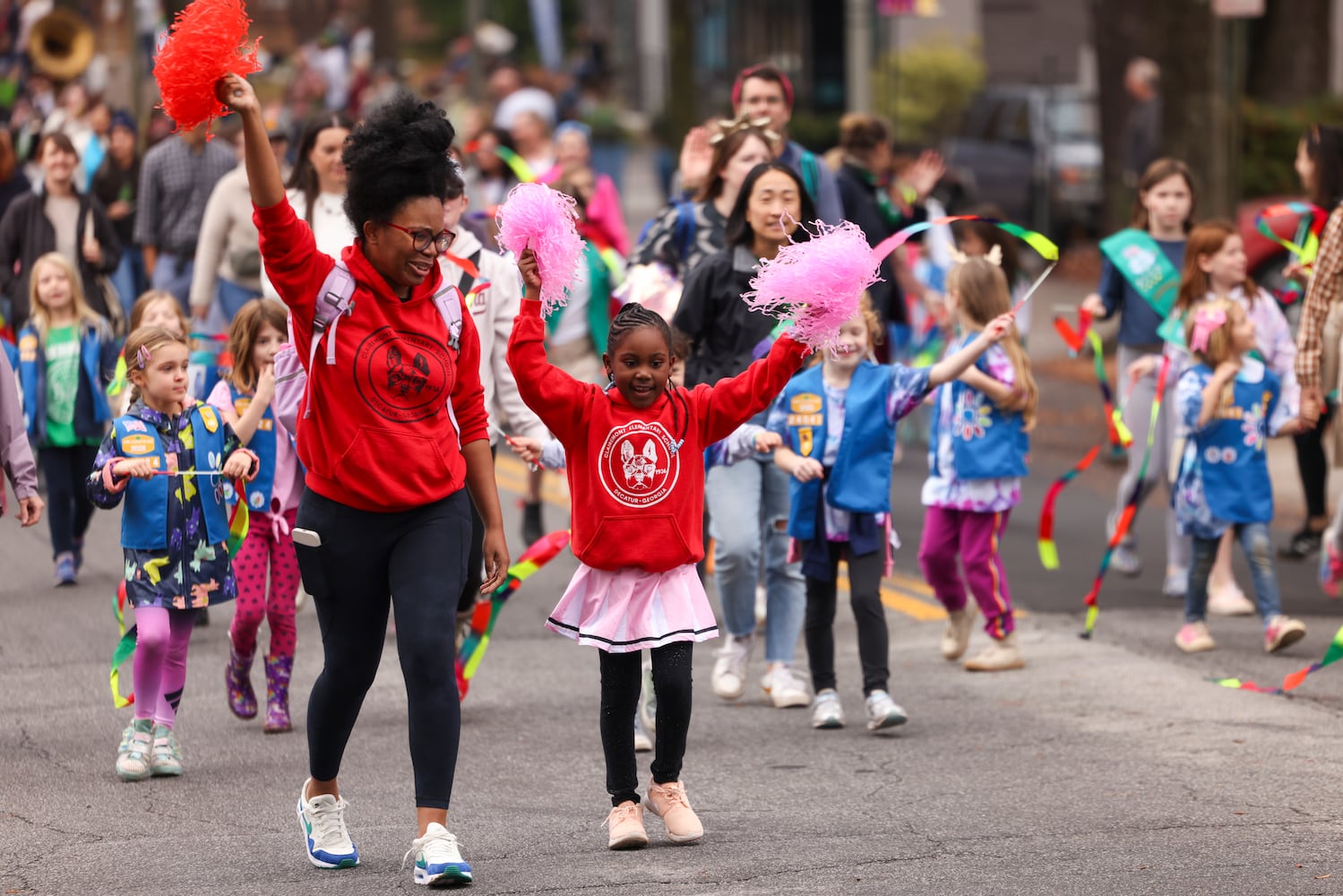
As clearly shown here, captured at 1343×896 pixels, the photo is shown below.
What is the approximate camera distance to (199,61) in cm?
470

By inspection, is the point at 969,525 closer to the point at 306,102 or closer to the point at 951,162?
the point at 951,162

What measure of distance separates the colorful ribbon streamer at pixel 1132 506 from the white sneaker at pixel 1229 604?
510 mm

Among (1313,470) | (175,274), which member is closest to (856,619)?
(1313,470)

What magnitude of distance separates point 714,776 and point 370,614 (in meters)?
1.60

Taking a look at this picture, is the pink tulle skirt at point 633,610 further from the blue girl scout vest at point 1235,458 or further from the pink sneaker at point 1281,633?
the blue girl scout vest at point 1235,458

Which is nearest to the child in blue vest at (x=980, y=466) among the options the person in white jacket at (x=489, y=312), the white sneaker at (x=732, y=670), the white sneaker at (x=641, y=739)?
the white sneaker at (x=732, y=670)

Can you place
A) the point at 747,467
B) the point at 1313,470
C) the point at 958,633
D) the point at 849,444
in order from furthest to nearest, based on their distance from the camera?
the point at 1313,470 → the point at 958,633 → the point at 747,467 → the point at 849,444

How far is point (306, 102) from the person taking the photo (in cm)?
3694

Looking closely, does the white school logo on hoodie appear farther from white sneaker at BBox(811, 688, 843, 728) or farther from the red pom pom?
white sneaker at BBox(811, 688, 843, 728)

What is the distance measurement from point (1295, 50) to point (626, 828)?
57.1 feet

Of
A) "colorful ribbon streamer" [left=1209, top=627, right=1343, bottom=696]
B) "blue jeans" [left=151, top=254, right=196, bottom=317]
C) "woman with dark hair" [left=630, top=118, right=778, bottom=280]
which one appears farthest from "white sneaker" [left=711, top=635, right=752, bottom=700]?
"blue jeans" [left=151, top=254, right=196, bottom=317]

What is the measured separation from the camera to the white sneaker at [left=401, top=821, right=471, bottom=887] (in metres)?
5.03

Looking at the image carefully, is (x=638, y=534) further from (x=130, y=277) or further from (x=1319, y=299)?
(x=130, y=277)

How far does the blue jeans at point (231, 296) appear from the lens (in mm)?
9852
